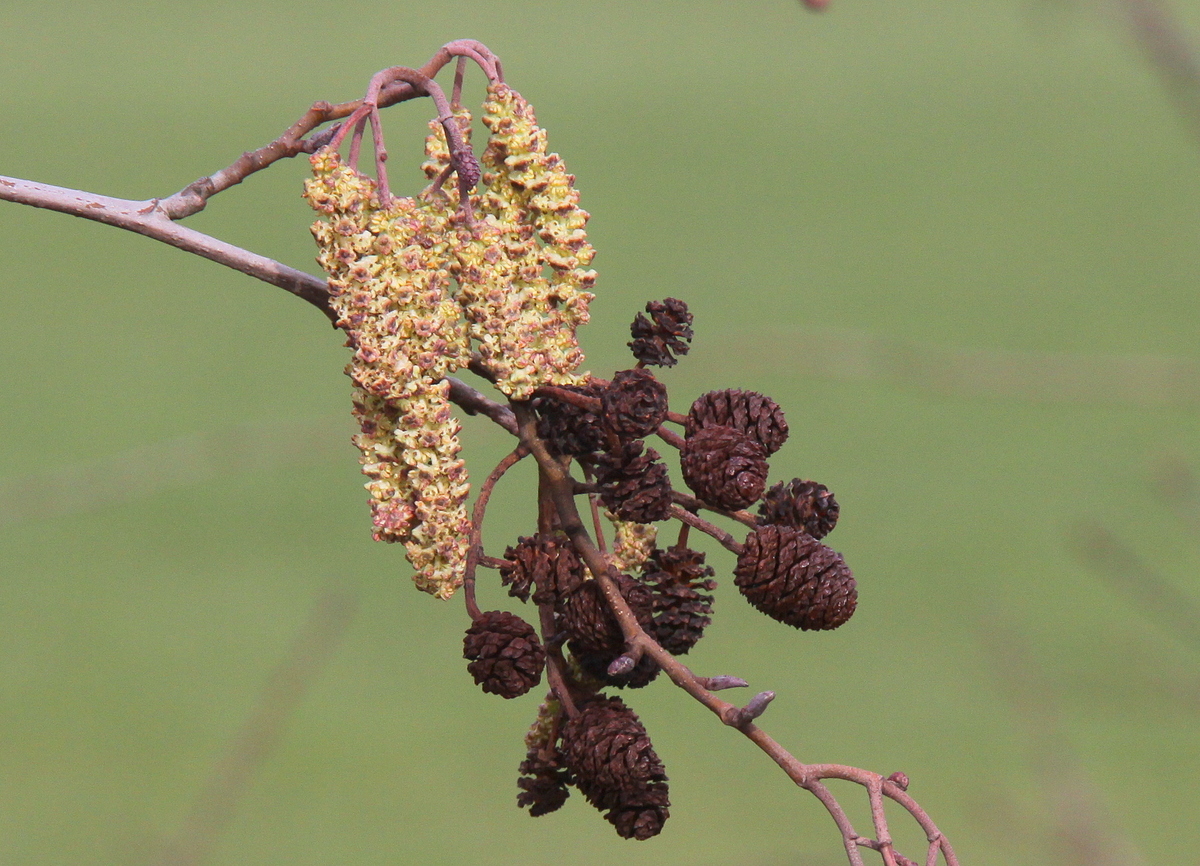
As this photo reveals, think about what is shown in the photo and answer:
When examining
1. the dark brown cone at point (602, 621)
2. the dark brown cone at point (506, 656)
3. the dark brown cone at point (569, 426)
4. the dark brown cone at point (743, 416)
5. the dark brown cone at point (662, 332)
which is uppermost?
the dark brown cone at point (662, 332)

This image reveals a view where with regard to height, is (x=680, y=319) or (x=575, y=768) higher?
(x=680, y=319)

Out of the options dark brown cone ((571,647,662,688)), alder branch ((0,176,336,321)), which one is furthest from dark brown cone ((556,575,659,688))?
alder branch ((0,176,336,321))

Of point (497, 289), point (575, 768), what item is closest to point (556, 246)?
point (497, 289)

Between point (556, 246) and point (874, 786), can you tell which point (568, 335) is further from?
point (874, 786)

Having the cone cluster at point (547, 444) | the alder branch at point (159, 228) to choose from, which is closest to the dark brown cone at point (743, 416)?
the cone cluster at point (547, 444)

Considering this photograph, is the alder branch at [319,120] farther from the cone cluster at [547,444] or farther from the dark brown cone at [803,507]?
the dark brown cone at [803,507]

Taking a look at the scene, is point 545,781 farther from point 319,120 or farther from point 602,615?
point 319,120

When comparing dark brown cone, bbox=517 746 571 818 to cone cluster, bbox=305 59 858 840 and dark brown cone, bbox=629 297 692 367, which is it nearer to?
cone cluster, bbox=305 59 858 840
